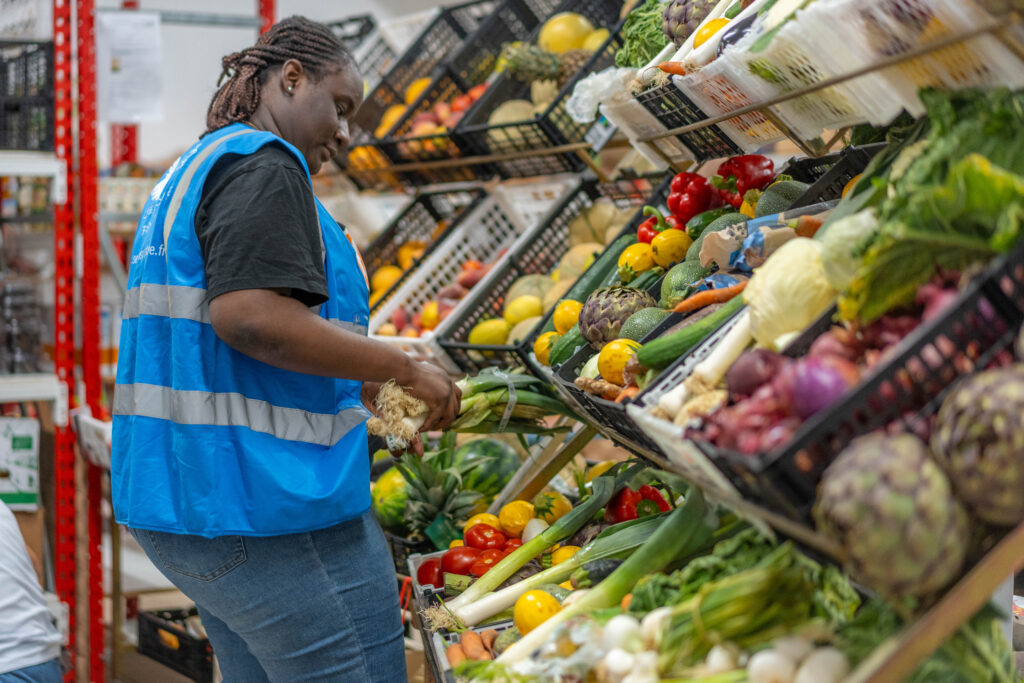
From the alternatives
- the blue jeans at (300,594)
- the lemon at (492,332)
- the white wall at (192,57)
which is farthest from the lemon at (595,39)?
the white wall at (192,57)

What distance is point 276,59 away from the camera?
5.92 feet

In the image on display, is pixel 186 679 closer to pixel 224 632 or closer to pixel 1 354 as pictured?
pixel 1 354

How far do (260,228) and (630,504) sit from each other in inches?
40.9

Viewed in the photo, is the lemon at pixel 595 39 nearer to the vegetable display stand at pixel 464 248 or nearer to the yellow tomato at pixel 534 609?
the vegetable display stand at pixel 464 248

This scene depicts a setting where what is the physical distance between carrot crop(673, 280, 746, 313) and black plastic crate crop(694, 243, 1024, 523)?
0.52 m

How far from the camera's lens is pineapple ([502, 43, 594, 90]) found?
3.31 metres

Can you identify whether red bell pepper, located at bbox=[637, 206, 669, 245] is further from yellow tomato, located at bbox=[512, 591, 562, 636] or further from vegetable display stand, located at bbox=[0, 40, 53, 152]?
vegetable display stand, located at bbox=[0, 40, 53, 152]

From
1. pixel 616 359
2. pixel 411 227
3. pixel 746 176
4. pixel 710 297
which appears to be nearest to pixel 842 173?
pixel 746 176

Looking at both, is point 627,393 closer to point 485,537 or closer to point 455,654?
point 455,654

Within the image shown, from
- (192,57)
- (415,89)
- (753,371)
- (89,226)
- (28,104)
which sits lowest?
(753,371)

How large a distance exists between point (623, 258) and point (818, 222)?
68 centimetres

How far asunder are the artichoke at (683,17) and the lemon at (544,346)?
75cm

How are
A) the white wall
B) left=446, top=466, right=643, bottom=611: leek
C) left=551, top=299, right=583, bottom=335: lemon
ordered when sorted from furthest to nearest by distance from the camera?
the white wall
left=551, top=299, right=583, bottom=335: lemon
left=446, top=466, right=643, bottom=611: leek

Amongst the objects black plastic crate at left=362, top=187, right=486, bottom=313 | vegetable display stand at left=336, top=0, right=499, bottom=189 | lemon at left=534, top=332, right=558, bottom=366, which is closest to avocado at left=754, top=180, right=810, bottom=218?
lemon at left=534, top=332, right=558, bottom=366
